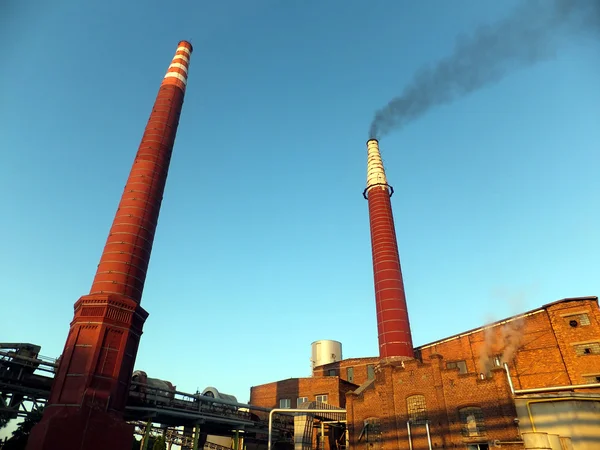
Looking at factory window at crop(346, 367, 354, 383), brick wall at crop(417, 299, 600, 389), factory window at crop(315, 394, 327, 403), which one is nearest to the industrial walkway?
factory window at crop(315, 394, 327, 403)

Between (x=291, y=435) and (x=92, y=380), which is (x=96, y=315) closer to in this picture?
(x=92, y=380)

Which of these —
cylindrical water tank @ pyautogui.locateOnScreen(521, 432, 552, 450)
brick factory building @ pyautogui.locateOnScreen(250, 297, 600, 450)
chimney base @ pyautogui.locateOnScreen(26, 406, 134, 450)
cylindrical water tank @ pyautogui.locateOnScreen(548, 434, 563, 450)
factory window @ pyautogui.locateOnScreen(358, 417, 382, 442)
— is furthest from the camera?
factory window @ pyautogui.locateOnScreen(358, 417, 382, 442)

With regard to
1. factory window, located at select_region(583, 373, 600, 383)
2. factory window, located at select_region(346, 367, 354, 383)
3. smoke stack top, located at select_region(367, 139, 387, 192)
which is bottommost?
factory window, located at select_region(583, 373, 600, 383)

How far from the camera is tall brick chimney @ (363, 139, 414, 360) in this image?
30766mm

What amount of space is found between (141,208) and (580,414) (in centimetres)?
2237

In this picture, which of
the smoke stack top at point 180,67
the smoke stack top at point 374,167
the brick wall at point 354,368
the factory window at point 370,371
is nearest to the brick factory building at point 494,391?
the brick wall at point 354,368

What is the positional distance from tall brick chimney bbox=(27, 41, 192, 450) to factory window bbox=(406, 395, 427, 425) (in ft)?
45.7

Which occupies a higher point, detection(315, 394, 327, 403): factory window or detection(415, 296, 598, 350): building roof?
detection(415, 296, 598, 350): building roof

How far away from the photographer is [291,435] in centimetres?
3084

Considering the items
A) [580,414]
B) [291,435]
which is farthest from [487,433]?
[291,435]

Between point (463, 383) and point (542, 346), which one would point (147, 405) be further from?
point (542, 346)

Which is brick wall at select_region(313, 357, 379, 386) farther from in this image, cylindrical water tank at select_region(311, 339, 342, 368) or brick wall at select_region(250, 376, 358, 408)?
cylindrical water tank at select_region(311, 339, 342, 368)

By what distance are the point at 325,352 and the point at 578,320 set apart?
25.4 metres

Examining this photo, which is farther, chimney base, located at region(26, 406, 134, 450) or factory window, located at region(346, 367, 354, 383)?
factory window, located at region(346, 367, 354, 383)
